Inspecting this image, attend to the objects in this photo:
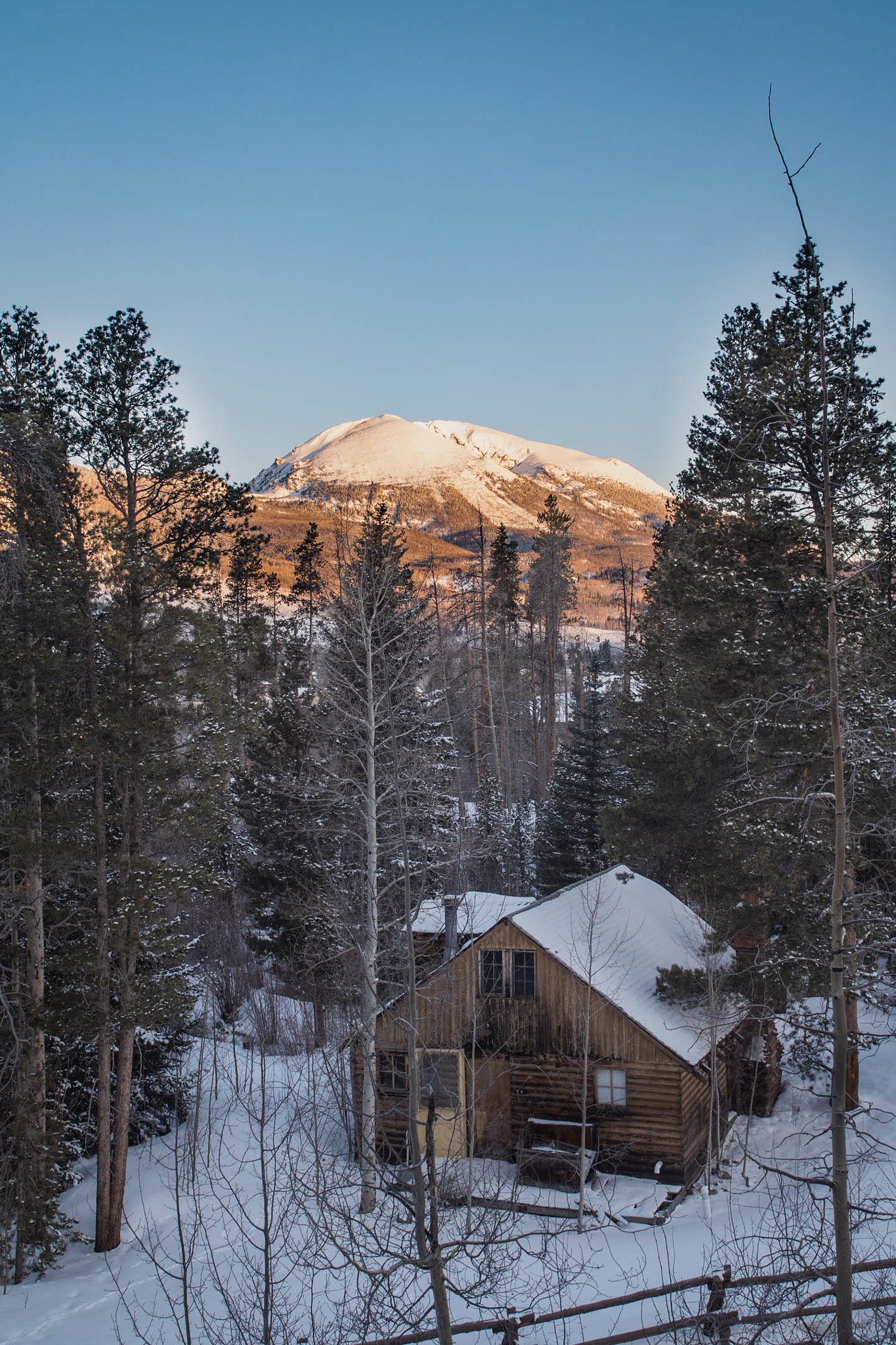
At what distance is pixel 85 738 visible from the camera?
14.1 meters

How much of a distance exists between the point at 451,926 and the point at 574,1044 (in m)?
3.66

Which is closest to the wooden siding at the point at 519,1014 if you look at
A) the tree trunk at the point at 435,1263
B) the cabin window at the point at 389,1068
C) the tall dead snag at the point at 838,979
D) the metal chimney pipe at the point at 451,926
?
the cabin window at the point at 389,1068

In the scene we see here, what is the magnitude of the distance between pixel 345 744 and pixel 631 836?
8269 millimetres

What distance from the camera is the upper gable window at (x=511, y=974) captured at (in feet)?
60.3

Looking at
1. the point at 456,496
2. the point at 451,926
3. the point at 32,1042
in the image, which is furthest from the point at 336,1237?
the point at 456,496

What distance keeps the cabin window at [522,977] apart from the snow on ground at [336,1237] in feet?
11.4

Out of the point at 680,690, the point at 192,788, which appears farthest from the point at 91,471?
the point at 680,690

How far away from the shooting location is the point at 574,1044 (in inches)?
700

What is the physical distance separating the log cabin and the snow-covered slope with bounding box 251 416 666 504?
11414 cm

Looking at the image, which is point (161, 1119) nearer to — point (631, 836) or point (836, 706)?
point (631, 836)

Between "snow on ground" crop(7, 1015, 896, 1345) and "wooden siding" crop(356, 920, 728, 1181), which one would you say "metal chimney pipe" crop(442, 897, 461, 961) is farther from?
"snow on ground" crop(7, 1015, 896, 1345)

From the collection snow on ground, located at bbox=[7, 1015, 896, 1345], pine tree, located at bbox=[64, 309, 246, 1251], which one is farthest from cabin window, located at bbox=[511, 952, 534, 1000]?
pine tree, located at bbox=[64, 309, 246, 1251]

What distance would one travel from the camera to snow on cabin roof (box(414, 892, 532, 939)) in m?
19.5

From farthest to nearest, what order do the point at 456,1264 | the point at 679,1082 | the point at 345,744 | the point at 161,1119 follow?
the point at 345,744 → the point at 161,1119 → the point at 679,1082 → the point at 456,1264
